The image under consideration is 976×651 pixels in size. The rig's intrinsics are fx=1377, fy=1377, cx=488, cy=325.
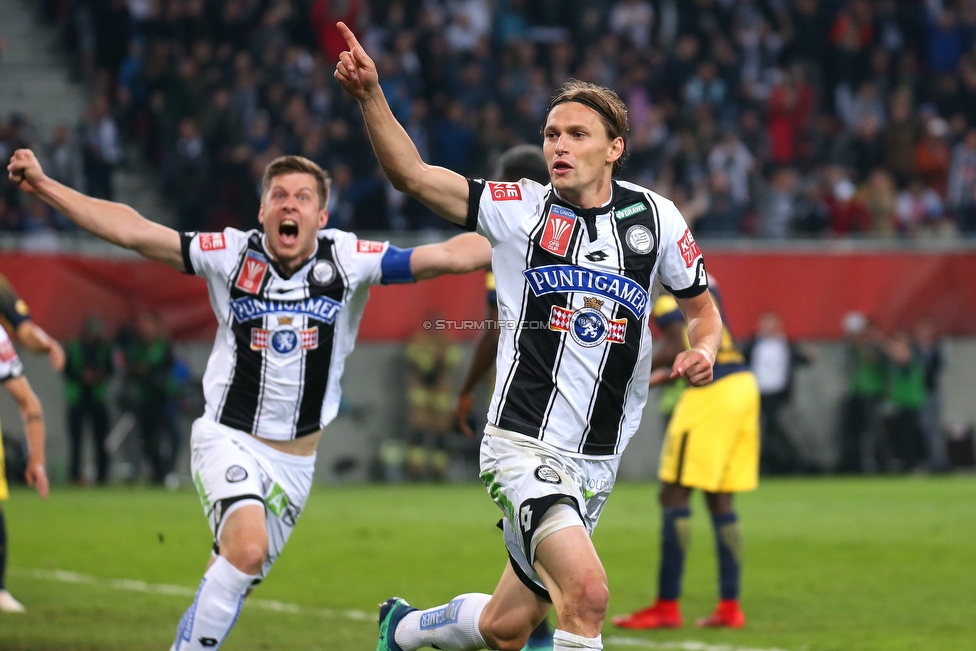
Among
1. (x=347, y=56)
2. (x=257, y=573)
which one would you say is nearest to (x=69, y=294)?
(x=257, y=573)

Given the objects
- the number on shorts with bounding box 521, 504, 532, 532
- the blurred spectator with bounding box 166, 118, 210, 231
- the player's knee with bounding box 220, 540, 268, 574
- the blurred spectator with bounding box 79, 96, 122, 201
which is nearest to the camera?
the number on shorts with bounding box 521, 504, 532, 532

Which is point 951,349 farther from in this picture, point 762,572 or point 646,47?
point 762,572

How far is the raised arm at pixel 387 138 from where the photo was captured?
16.8ft

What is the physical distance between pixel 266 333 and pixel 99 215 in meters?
0.99

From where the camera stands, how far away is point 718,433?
931 cm

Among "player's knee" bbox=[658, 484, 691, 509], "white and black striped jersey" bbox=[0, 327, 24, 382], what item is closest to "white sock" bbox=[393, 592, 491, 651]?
"player's knee" bbox=[658, 484, 691, 509]

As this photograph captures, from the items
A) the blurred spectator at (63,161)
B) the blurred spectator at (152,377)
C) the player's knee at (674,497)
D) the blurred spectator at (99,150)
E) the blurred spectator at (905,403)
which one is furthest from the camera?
the blurred spectator at (905,403)

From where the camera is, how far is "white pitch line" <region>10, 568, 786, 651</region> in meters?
8.12

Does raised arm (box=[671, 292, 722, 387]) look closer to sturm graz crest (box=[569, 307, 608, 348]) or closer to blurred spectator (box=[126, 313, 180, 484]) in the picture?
sturm graz crest (box=[569, 307, 608, 348])

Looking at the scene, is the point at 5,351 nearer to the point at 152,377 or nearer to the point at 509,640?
the point at 509,640

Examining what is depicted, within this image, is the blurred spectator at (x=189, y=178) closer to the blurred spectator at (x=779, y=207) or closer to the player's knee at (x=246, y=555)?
the blurred spectator at (x=779, y=207)

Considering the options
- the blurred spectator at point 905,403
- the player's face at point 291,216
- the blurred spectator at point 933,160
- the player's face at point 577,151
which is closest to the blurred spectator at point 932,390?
the blurred spectator at point 905,403

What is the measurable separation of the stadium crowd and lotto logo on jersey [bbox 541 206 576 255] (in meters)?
14.4

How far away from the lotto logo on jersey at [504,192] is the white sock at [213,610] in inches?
79.8
